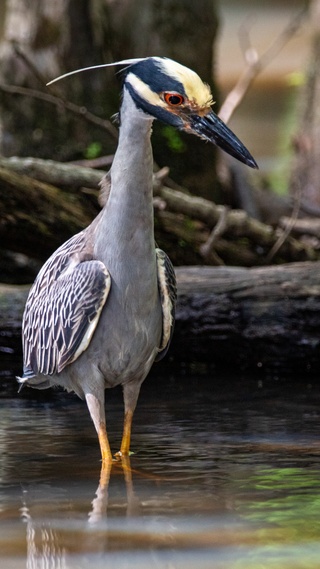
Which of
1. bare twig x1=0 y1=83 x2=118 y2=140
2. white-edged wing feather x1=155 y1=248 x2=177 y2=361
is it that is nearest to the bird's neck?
white-edged wing feather x1=155 y1=248 x2=177 y2=361

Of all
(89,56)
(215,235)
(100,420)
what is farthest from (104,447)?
(89,56)

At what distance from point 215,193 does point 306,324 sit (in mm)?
3913

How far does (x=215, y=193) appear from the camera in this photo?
10.9 meters

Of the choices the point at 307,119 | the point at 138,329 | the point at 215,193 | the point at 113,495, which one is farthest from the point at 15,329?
the point at 307,119

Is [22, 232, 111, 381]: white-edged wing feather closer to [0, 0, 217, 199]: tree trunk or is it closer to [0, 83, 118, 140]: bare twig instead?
[0, 83, 118, 140]: bare twig

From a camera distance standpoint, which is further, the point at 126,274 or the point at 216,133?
the point at 126,274

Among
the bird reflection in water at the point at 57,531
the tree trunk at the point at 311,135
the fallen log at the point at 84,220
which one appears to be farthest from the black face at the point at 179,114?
the tree trunk at the point at 311,135

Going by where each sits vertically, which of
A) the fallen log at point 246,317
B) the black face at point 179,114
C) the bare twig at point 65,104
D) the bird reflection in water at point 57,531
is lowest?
the bird reflection in water at point 57,531

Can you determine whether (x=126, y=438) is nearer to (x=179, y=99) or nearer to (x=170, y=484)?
(x=170, y=484)

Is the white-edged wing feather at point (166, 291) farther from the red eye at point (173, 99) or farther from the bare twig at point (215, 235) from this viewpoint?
the bare twig at point (215, 235)

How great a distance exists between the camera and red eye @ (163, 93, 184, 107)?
4.71m

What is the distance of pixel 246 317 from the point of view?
7273 millimetres

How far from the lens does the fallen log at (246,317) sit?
7.21 m

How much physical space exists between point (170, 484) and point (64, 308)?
105cm
